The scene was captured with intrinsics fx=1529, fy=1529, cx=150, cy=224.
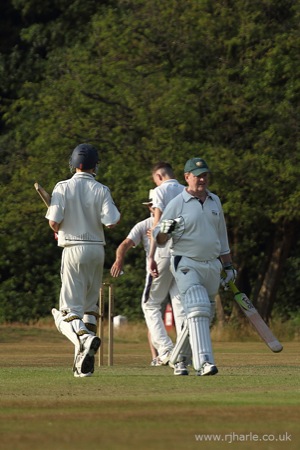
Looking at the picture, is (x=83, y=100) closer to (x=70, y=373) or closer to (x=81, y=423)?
(x=70, y=373)

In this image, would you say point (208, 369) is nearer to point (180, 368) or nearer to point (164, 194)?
point (180, 368)

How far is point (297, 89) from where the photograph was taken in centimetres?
2842

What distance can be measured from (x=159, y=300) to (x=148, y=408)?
602 centimetres

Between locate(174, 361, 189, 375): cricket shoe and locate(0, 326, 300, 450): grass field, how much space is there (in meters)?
0.16

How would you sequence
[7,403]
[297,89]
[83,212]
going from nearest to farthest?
[7,403]
[83,212]
[297,89]

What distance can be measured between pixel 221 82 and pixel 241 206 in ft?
7.61

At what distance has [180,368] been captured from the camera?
13477mm

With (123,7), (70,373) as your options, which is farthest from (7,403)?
(123,7)

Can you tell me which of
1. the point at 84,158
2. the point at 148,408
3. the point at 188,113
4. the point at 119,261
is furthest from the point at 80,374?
the point at 188,113

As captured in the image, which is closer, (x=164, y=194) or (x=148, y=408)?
(x=148, y=408)

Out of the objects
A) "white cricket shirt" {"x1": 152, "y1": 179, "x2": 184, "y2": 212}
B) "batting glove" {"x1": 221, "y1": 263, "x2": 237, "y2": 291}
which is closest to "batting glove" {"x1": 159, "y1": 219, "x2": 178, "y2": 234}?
"batting glove" {"x1": 221, "y1": 263, "x2": 237, "y2": 291}

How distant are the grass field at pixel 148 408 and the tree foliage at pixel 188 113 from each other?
38.5ft

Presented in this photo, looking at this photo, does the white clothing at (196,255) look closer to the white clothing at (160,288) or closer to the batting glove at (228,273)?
the batting glove at (228,273)

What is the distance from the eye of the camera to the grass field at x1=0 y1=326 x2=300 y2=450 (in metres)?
7.72
